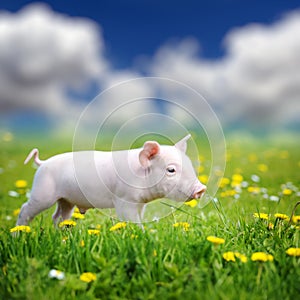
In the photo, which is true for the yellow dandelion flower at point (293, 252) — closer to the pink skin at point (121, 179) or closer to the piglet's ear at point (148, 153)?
the pink skin at point (121, 179)

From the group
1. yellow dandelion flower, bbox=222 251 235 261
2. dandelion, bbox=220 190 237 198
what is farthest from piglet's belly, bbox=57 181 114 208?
dandelion, bbox=220 190 237 198

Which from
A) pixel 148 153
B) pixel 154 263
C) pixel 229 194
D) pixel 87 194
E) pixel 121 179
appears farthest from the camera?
Answer: pixel 229 194

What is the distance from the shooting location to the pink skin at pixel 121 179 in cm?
323

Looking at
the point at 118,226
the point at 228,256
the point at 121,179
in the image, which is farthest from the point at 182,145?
the point at 228,256

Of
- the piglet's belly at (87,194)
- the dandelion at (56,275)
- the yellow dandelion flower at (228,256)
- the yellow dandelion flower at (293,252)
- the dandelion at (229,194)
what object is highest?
the dandelion at (229,194)

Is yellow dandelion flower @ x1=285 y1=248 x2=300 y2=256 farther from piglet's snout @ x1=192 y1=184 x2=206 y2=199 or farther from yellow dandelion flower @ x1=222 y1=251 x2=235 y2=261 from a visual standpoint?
piglet's snout @ x1=192 y1=184 x2=206 y2=199

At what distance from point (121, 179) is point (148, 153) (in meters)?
0.33

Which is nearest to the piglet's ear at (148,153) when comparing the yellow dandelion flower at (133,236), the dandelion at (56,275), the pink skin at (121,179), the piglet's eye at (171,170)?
the pink skin at (121,179)

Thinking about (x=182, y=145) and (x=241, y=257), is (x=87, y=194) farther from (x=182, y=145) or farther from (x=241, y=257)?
(x=241, y=257)

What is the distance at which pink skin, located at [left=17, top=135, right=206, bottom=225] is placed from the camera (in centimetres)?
323

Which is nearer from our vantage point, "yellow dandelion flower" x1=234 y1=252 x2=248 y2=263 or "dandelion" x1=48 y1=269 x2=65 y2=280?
"dandelion" x1=48 y1=269 x2=65 y2=280

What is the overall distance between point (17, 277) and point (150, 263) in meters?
0.80

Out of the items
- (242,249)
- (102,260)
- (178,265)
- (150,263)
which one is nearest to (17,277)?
(102,260)

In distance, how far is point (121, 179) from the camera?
332 centimetres
